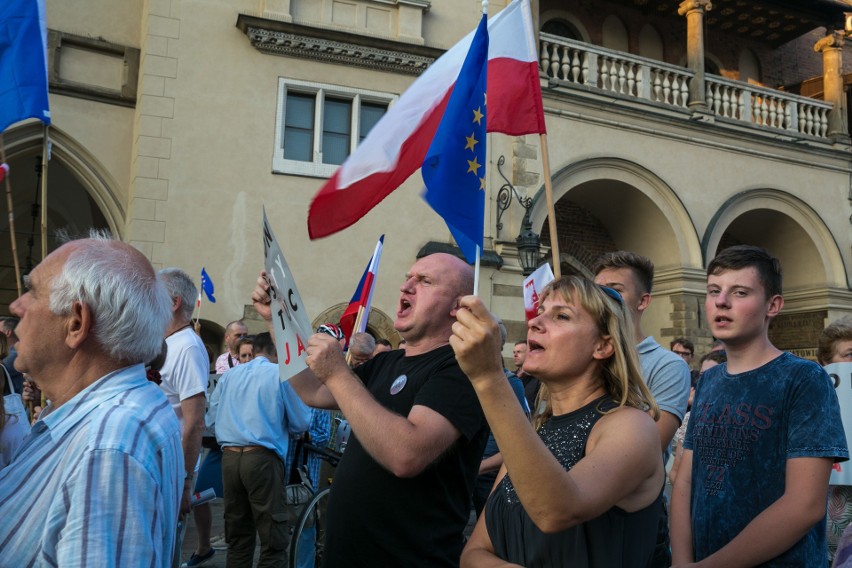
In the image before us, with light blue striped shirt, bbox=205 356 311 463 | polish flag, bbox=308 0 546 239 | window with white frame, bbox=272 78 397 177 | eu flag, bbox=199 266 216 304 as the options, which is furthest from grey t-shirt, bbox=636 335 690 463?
window with white frame, bbox=272 78 397 177

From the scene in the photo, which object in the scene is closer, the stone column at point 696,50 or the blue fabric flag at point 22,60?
the blue fabric flag at point 22,60

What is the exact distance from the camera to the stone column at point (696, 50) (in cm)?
1433

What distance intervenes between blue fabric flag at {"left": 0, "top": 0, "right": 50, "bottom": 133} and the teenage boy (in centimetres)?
467

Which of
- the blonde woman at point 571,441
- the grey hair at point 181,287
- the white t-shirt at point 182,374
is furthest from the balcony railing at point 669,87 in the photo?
the blonde woman at point 571,441

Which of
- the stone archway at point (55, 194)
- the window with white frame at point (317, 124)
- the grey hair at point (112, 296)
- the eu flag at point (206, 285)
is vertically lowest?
the grey hair at point (112, 296)

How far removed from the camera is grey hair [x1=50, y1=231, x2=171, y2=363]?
74.7 inches

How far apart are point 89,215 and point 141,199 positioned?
4.64m

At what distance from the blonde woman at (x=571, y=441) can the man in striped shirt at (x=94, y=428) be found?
74cm

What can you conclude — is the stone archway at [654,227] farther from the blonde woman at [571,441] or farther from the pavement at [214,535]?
the blonde woman at [571,441]

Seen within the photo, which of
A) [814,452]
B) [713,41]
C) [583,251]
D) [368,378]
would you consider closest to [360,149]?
[368,378]

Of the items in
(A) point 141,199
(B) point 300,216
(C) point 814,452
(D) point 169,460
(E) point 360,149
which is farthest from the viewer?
(B) point 300,216

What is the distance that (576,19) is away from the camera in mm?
15664

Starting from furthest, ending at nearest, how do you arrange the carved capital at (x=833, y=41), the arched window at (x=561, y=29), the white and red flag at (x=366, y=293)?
the carved capital at (x=833, y=41) → the arched window at (x=561, y=29) → the white and red flag at (x=366, y=293)

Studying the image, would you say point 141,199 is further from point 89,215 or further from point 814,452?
point 814,452
